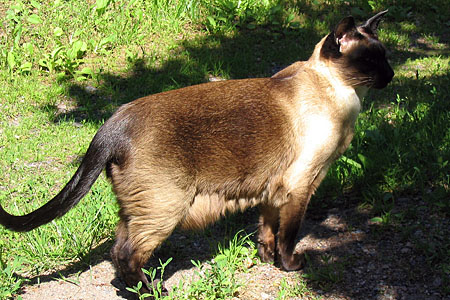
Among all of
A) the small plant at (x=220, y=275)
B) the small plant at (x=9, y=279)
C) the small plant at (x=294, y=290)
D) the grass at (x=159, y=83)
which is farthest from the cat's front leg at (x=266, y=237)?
the small plant at (x=9, y=279)

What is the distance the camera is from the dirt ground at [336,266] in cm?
351

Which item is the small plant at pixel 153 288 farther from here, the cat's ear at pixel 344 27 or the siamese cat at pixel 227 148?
the cat's ear at pixel 344 27

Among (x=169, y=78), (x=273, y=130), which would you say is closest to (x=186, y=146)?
(x=273, y=130)

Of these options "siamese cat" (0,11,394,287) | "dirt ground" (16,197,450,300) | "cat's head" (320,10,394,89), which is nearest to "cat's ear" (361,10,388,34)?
"siamese cat" (0,11,394,287)

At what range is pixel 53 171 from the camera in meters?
4.89

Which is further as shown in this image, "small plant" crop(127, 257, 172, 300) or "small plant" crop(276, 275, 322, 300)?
"small plant" crop(276, 275, 322, 300)

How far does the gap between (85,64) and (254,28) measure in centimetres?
219

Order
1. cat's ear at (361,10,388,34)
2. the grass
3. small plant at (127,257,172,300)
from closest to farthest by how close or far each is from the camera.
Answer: small plant at (127,257,172,300) < cat's ear at (361,10,388,34) < the grass

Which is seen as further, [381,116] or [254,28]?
[254,28]

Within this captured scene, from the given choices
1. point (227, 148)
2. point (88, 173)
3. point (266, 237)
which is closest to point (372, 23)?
point (227, 148)

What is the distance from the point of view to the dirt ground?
3.51 meters

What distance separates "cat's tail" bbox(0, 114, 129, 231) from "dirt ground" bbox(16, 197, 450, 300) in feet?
1.74

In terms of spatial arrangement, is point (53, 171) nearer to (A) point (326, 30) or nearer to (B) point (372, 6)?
(A) point (326, 30)

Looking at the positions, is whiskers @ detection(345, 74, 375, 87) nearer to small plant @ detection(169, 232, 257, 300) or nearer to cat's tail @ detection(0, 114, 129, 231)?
small plant @ detection(169, 232, 257, 300)
